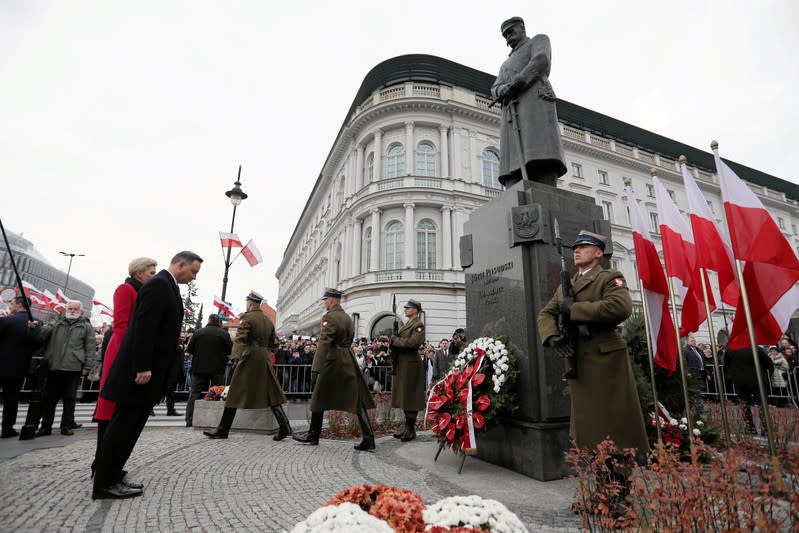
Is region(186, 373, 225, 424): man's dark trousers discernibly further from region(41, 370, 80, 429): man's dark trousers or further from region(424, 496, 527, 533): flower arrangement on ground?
region(424, 496, 527, 533): flower arrangement on ground

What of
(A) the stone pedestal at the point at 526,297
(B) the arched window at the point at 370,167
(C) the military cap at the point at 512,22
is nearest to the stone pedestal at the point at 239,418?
(A) the stone pedestal at the point at 526,297

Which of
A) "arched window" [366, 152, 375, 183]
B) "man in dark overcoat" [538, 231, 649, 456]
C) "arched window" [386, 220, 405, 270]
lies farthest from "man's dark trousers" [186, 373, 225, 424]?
"arched window" [366, 152, 375, 183]

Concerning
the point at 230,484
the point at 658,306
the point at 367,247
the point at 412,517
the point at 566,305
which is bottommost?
the point at 230,484

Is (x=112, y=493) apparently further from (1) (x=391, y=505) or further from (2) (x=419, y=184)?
(2) (x=419, y=184)

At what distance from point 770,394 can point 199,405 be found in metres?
11.7

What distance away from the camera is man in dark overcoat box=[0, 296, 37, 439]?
250 inches

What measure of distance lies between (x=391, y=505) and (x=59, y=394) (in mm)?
7377

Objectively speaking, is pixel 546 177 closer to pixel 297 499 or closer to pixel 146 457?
pixel 297 499

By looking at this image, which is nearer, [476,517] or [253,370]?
[476,517]

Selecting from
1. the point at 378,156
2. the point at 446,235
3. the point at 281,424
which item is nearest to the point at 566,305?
the point at 281,424

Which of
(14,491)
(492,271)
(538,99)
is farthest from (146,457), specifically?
(538,99)

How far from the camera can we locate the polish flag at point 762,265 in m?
3.26

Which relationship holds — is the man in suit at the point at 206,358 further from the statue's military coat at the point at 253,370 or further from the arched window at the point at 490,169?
the arched window at the point at 490,169

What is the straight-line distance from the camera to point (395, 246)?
86.7ft
